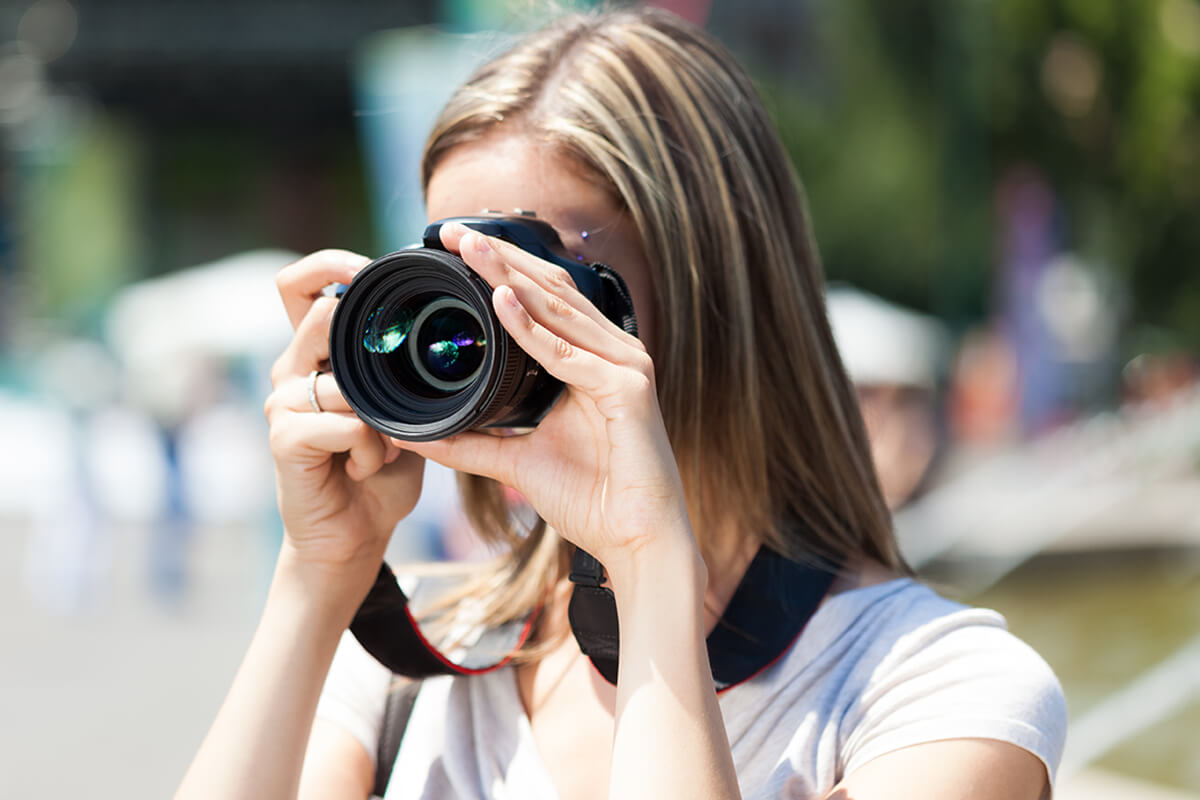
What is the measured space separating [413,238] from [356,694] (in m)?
2.30

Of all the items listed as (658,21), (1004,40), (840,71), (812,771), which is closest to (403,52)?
(658,21)

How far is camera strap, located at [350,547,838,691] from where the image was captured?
1.29 metres

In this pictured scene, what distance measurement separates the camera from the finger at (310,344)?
55.5 inches

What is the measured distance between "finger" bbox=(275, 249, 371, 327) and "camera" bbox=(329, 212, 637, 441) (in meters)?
0.15

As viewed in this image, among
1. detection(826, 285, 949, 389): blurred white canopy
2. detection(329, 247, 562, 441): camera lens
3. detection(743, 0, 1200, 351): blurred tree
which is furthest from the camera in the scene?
detection(826, 285, 949, 389): blurred white canopy

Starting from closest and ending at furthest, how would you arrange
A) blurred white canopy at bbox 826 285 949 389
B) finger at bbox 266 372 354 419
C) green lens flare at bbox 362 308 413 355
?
green lens flare at bbox 362 308 413 355 < finger at bbox 266 372 354 419 < blurred white canopy at bbox 826 285 949 389

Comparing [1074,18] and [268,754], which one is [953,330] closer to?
[1074,18]

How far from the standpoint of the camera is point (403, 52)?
4.32 metres

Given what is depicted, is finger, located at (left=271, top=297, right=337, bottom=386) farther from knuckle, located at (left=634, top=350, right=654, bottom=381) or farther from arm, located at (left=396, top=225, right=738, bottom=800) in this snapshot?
knuckle, located at (left=634, top=350, right=654, bottom=381)

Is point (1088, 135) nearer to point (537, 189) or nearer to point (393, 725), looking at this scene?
point (537, 189)

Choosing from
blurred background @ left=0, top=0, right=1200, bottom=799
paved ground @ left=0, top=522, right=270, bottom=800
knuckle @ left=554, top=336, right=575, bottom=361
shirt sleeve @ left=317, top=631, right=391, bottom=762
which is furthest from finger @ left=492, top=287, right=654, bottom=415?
paved ground @ left=0, top=522, right=270, bottom=800

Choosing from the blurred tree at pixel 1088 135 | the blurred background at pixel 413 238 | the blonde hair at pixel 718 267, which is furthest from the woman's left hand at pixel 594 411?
the blurred tree at pixel 1088 135

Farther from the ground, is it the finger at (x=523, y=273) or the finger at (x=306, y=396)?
the finger at (x=523, y=273)

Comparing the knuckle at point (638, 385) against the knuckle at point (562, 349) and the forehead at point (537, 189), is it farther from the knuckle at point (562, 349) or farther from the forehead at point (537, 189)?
the forehead at point (537, 189)
